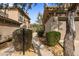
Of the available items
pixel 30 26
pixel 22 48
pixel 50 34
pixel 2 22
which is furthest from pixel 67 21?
pixel 2 22

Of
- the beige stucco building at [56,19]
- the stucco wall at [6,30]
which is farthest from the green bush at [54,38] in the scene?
the stucco wall at [6,30]

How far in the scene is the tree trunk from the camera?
302 cm

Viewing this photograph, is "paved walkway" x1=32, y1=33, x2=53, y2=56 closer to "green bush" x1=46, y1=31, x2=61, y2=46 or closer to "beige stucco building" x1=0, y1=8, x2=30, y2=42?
"green bush" x1=46, y1=31, x2=61, y2=46

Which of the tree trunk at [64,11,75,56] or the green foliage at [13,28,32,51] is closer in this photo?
the tree trunk at [64,11,75,56]

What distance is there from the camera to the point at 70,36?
3029 millimetres

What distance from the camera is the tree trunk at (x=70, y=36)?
3018 millimetres

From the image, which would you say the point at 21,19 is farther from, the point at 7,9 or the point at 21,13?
the point at 7,9

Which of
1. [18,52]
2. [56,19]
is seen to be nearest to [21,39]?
[18,52]

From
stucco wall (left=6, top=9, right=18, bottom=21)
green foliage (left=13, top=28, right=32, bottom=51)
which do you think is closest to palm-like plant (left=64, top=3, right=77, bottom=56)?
green foliage (left=13, top=28, right=32, bottom=51)

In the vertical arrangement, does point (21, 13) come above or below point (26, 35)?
above

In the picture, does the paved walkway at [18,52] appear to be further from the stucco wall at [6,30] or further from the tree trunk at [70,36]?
the tree trunk at [70,36]

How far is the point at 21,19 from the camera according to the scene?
10.7 feet

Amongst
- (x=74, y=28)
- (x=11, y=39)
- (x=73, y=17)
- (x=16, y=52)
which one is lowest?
(x=16, y=52)

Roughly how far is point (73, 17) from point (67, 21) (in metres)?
0.13
